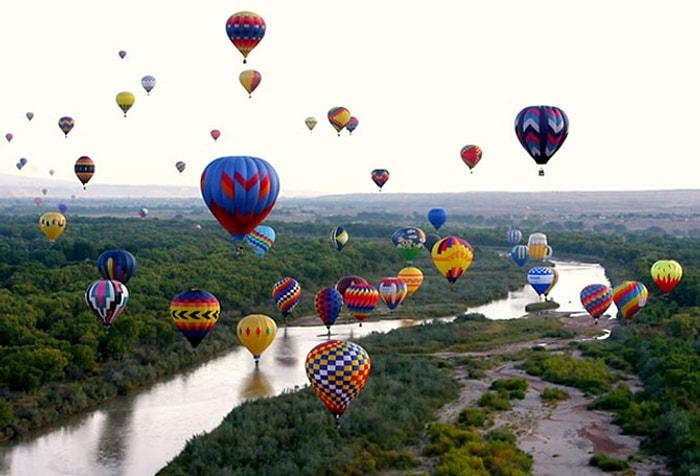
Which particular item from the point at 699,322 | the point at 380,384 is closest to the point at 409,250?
the point at 699,322

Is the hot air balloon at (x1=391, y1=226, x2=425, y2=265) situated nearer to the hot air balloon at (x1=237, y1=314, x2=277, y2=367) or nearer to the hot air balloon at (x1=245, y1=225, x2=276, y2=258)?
the hot air balloon at (x1=245, y1=225, x2=276, y2=258)

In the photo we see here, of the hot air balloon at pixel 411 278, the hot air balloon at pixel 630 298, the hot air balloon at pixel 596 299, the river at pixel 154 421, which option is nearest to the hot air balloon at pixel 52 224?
the hot air balloon at pixel 411 278

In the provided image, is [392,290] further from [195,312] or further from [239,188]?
[239,188]

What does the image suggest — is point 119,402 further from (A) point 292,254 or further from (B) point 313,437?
(A) point 292,254

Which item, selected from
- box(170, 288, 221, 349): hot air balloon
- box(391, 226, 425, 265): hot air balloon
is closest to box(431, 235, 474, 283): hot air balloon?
box(391, 226, 425, 265): hot air balloon

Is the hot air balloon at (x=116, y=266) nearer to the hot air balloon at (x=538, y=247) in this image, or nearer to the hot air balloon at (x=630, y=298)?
the hot air balloon at (x=630, y=298)

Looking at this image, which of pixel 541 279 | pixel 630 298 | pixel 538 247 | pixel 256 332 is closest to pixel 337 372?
pixel 256 332

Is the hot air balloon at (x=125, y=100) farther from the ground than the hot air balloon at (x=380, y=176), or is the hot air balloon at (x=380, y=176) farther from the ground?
the hot air balloon at (x=125, y=100)
